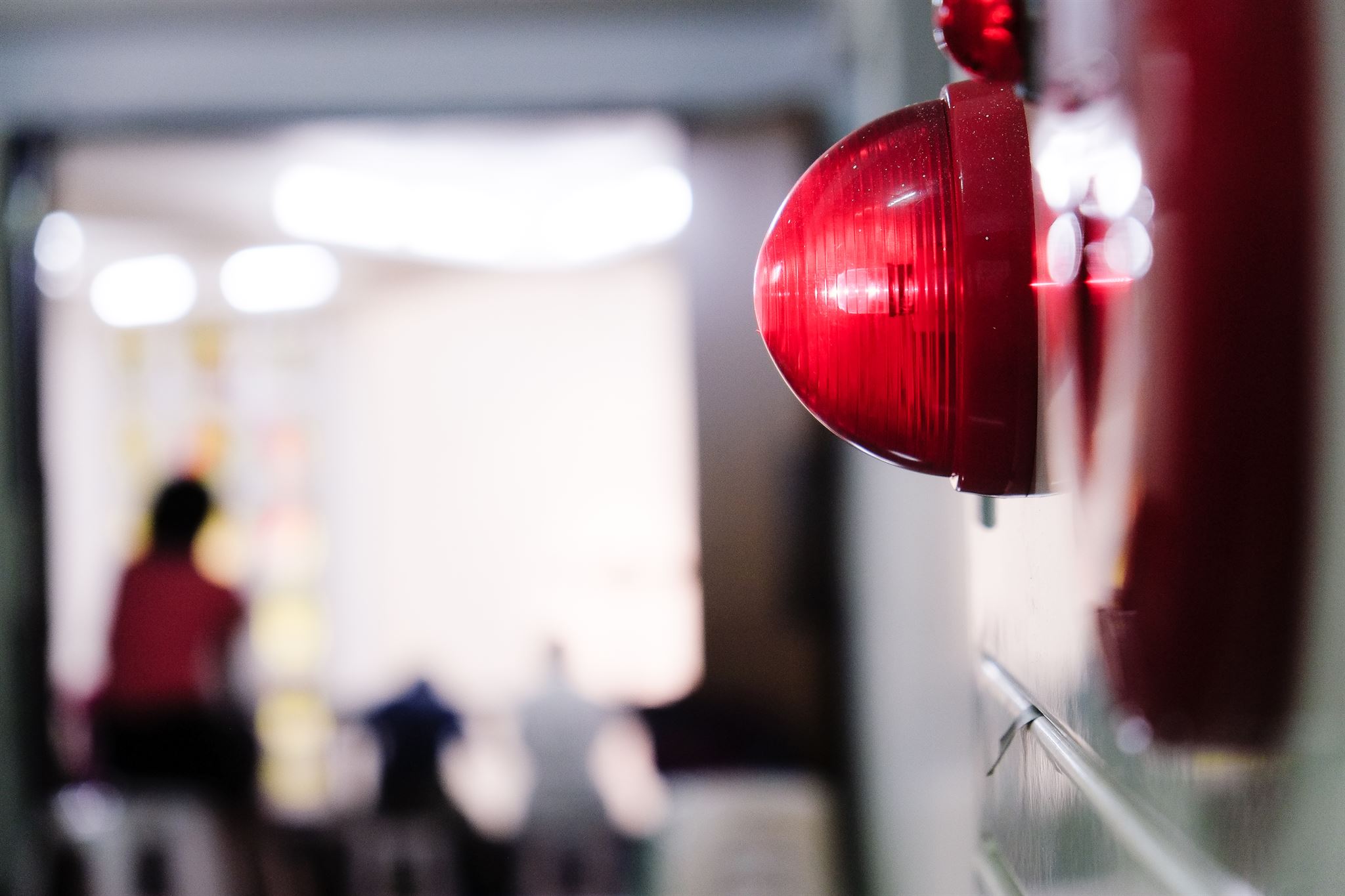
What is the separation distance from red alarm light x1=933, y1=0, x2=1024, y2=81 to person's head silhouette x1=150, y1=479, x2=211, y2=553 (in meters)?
2.45

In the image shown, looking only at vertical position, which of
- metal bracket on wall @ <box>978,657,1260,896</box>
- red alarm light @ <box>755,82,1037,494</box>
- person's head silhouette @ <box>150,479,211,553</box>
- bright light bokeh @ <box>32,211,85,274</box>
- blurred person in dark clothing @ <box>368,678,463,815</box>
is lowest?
blurred person in dark clothing @ <box>368,678,463,815</box>

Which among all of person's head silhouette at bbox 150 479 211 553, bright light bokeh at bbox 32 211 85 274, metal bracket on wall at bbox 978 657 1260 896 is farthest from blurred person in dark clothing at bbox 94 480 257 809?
metal bracket on wall at bbox 978 657 1260 896

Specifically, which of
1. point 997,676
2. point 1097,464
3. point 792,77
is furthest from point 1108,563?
point 792,77

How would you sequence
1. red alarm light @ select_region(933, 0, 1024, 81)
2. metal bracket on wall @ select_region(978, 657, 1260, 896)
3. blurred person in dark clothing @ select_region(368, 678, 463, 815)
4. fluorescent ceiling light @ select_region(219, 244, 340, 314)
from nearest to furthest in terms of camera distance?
metal bracket on wall @ select_region(978, 657, 1260, 896)
red alarm light @ select_region(933, 0, 1024, 81)
blurred person in dark clothing @ select_region(368, 678, 463, 815)
fluorescent ceiling light @ select_region(219, 244, 340, 314)

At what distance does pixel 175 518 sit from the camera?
2.52m

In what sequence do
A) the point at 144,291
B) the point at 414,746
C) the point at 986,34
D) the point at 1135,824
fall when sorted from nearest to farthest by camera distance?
the point at 1135,824, the point at 986,34, the point at 414,746, the point at 144,291

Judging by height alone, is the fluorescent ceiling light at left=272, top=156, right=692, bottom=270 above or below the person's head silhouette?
above

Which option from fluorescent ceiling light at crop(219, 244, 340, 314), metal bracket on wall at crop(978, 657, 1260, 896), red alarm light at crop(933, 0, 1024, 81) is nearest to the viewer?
metal bracket on wall at crop(978, 657, 1260, 896)

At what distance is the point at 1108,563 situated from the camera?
427 millimetres

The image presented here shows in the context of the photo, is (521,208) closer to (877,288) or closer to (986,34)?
(986,34)

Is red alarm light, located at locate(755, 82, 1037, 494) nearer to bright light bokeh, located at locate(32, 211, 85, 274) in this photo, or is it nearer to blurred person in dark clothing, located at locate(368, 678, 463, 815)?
blurred person in dark clothing, located at locate(368, 678, 463, 815)

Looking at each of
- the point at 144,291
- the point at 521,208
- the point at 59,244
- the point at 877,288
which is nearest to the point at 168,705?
the point at 144,291

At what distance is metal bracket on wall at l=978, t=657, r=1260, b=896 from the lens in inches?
13.6

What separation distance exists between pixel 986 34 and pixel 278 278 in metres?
2.37
